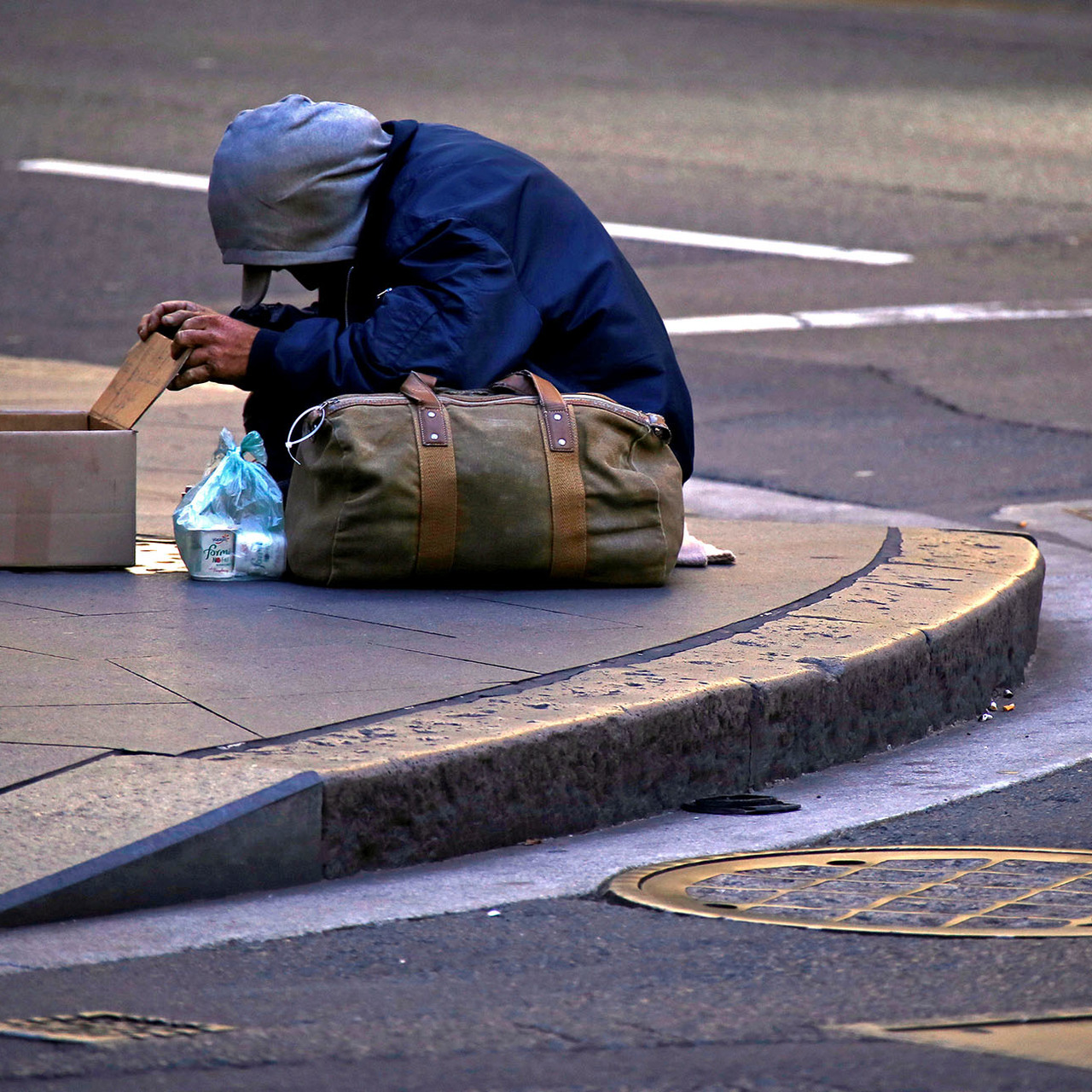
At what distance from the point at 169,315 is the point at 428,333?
1.96ft

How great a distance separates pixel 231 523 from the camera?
4414mm

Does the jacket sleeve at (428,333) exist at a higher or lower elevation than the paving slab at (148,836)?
higher

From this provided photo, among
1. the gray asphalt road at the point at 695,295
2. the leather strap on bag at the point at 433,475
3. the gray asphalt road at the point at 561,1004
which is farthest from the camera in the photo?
the leather strap on bag at the point at 433,475

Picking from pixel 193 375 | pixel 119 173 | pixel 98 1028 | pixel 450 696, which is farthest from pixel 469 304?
pixel 119 173

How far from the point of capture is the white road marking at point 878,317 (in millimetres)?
9109

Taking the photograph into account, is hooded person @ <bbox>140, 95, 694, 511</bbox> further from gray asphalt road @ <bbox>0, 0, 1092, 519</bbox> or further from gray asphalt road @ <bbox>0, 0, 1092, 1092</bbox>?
gray asphalt road @ <bbox>0, 0, 1092, 519</bbox>

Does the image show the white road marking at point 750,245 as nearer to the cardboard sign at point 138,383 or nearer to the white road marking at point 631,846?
the white road marking at point 631,846

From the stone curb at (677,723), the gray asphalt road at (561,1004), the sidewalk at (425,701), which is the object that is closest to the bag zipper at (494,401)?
the sidewalk at (425,701)

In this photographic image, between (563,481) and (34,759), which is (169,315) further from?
(34,759)

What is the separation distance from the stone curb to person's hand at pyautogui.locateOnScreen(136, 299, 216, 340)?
4.32 feet

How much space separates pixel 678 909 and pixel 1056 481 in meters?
3.81

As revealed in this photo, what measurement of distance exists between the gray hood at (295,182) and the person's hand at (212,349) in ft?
0.57

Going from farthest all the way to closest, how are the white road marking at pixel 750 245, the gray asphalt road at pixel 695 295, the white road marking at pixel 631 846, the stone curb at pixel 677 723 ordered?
1. the white road marking at pixel 750 245
2. the stone curb at pixel 677 723
3. the white road marking at pixel 631 846
4. the gray asphalt road at pixel 695 295

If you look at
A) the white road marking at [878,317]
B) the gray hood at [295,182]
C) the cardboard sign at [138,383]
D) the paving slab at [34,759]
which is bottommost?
the paving slab at [34,759]
